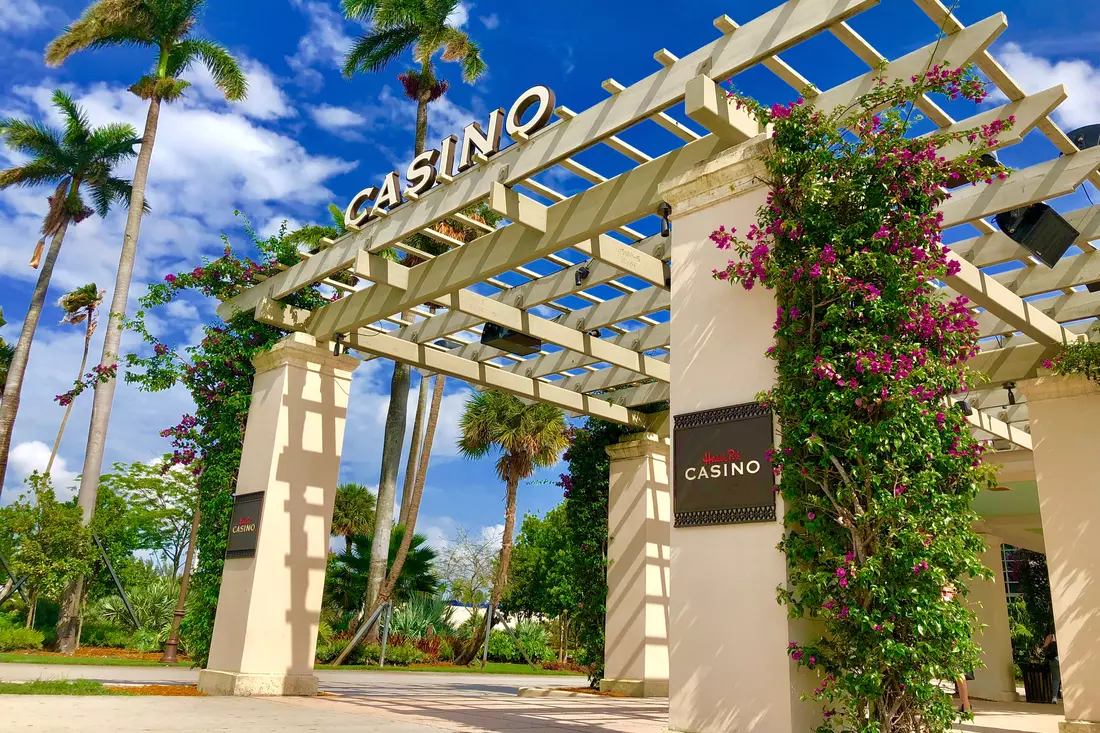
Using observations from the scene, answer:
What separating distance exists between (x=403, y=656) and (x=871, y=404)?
16.2m

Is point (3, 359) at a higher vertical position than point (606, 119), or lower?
higher

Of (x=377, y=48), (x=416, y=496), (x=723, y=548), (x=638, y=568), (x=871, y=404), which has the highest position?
(x=377, y=48)

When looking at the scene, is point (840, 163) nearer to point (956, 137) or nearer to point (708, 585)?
point (956, 137)

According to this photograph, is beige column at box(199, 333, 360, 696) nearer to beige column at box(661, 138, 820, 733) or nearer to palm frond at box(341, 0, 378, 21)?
beige column at box(661, 138, 820, 733)

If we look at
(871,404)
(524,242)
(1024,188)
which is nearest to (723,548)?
(871,404)

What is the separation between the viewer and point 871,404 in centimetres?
429

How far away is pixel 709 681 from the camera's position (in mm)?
4582

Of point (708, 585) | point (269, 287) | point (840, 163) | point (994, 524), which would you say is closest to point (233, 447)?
point (269, 287)

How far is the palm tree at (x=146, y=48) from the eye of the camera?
1898 centimetres

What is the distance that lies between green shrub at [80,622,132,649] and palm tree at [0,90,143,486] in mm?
7478

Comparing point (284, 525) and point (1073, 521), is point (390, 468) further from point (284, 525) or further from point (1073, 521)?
point (1073, 521)

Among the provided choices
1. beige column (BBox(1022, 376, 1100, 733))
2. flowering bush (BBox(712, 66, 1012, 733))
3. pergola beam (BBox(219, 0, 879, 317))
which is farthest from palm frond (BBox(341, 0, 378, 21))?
flowering bush (BBox(712, 66, 1012, 733))

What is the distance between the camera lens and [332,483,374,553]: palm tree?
27.2m

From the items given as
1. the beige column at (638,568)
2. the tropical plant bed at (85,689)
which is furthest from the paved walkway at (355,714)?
the beige column at (638,568)
